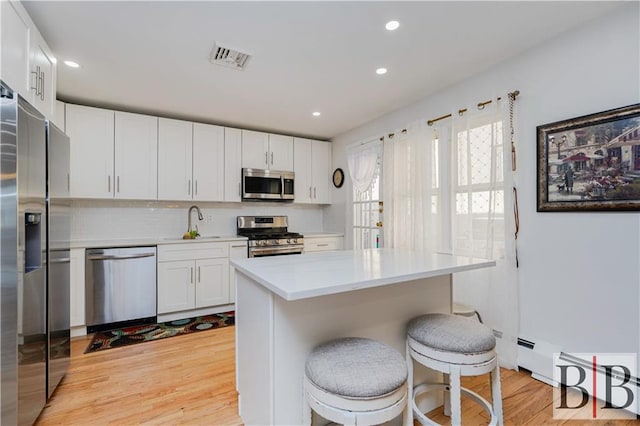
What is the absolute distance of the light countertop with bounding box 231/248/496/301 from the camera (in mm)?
1173

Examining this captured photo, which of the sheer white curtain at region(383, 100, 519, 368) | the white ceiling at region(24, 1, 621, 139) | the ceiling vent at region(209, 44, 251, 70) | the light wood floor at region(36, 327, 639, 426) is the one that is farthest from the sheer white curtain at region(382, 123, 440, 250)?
the ceiling vent at region(209, 44, 251, 70)

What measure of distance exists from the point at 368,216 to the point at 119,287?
3.05 metres

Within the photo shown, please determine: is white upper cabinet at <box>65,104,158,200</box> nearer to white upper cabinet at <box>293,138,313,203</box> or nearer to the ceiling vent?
the ceiling vent

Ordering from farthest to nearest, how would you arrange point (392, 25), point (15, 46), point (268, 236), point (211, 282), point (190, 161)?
1. point (268, 236)
2. point (190, 161)
3. point (211, 282)
4. point (392, 25)
5. point (15, 46)

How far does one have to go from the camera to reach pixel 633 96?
179cm

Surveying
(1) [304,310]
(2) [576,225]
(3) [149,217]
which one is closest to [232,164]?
(3) [149,217]

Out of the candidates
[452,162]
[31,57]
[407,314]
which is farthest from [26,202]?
[452,162]

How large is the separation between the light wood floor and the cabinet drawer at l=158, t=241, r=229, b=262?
39.2 inches

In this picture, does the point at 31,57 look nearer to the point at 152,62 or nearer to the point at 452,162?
the point at 152,62

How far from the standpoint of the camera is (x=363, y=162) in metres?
4.07

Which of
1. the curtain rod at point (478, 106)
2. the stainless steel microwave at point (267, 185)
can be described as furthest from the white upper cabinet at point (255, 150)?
the curtain rod at point (478, 106)

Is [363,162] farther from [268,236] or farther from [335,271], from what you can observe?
[335,271]

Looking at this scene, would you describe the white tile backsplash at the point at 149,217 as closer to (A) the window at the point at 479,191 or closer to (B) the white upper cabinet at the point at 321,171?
(B) the white upper cabinet at the point at 321,171

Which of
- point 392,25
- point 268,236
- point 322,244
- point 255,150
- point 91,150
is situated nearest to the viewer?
point 392,25
